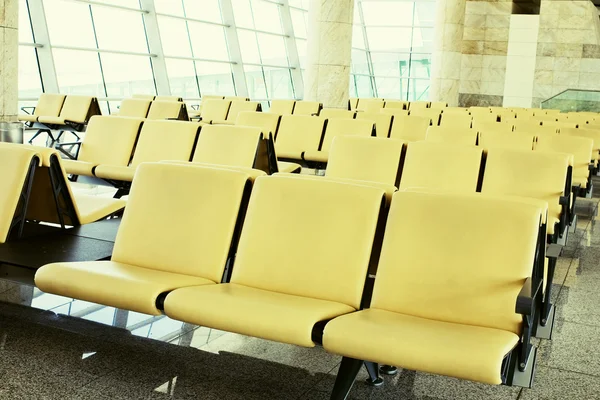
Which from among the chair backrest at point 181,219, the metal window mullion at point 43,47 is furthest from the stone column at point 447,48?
the chair backrest at point 181,219

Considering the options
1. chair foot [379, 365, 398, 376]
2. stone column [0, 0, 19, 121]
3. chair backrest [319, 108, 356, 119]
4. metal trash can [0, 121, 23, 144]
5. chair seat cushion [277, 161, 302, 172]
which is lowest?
chair foot [379, 365, 398, 376]

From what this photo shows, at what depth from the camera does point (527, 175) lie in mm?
5301

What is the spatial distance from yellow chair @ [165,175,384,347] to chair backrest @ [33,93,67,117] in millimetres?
9514

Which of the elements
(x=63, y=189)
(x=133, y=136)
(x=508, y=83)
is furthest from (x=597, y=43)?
(x=63, y=189)

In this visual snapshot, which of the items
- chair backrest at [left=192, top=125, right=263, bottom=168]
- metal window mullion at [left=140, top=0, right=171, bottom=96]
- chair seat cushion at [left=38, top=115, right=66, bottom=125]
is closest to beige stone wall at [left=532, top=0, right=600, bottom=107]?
metal window mullion at [left=140, top=0, right=171, bottom=96]

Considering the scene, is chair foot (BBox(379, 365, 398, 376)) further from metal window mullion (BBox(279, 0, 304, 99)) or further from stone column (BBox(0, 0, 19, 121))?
metal window mullion (BBox(279, 0, 304, 99))

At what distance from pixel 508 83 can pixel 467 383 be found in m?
22.6

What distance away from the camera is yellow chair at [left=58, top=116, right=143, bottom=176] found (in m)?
6.73

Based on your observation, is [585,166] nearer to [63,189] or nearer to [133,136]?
[133,136]

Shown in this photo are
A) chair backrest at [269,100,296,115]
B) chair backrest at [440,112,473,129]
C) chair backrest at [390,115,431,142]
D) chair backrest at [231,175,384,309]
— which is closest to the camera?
chair backrest at [231,175,384,309]

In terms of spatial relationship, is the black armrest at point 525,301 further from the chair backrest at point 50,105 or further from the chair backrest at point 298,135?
the chair backrest at point 50,105

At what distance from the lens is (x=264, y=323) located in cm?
281

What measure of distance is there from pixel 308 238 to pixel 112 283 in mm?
838

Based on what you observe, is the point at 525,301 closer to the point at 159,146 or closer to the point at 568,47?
the point at 159,146
